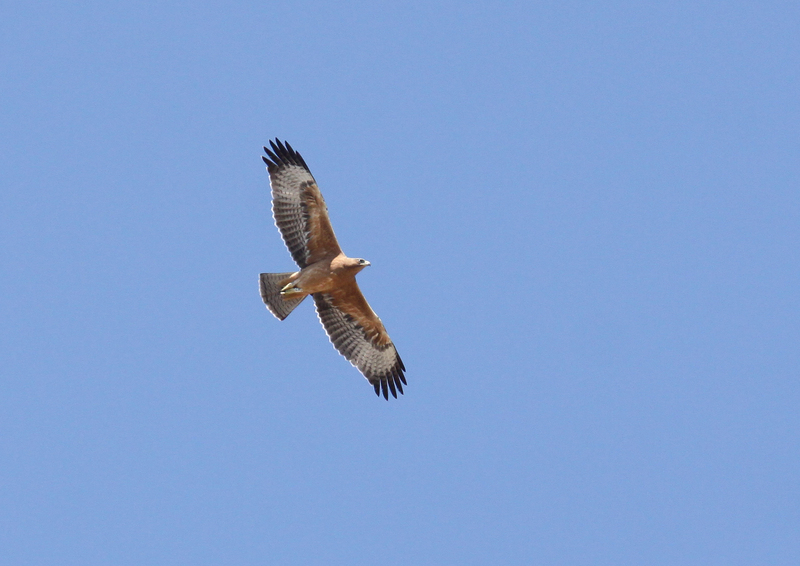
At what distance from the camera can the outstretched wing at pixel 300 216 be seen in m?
14.9

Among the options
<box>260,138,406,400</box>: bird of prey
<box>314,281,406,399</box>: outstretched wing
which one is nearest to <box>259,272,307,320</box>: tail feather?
<box>260,138,406,400</box>: bird of prey

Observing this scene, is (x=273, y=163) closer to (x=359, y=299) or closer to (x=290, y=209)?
(x=290, y=209)

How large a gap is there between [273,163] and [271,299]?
195 centimetres

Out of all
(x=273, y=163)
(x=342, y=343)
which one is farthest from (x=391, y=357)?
(x=273, y=163)

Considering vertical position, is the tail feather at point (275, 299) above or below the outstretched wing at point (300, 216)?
below

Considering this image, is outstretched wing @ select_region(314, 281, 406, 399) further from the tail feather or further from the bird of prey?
the tail feather

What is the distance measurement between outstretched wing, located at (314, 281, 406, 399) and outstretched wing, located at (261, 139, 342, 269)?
29.8 inches

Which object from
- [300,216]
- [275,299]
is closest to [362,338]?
[275,299]

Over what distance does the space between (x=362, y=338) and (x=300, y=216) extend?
7.08 feet

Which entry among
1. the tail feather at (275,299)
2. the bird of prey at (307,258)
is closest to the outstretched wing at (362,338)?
the bird of prey at (307,258)

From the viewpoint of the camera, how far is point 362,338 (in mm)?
15898

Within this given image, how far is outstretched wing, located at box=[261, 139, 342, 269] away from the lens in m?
14.9

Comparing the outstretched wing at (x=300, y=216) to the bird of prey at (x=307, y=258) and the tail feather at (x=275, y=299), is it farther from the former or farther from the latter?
the tail feather at (x=275, y=299)

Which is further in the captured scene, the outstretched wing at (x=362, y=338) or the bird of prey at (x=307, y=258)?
the outstretched wing at (x=362, y=338)
